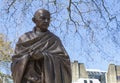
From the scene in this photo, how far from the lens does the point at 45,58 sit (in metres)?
5.49

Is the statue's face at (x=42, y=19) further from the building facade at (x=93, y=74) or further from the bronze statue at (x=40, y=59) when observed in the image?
the building facade at (x=93, y=74)

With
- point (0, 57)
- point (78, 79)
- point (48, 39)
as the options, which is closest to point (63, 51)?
point (48, 39)

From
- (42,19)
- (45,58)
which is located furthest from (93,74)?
(45,58)

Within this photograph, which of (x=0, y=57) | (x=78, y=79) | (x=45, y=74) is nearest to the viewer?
(x=45, y=74)

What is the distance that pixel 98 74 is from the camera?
170 ft

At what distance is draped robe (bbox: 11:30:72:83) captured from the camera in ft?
17.8

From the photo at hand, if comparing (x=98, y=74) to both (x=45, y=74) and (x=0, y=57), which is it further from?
(x=45, y=74)

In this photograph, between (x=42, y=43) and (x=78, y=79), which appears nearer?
(x=42, y=43)

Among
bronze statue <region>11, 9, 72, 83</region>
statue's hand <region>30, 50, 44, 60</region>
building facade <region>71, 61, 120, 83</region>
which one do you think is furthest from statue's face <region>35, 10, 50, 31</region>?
building facade <region>71, 61, 120, 83</region>

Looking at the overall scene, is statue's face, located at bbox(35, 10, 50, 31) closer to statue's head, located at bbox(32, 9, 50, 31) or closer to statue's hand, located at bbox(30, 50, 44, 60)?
statue's head, located at bbox(32, 9, 50, 31)

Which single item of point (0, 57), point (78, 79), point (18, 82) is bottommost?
point (78, 79)

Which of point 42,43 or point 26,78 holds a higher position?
point 42,43

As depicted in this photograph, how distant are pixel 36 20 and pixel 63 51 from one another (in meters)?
0.59

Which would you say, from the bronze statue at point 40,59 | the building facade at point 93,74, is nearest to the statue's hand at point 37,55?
the bronze statue at point 40,59
